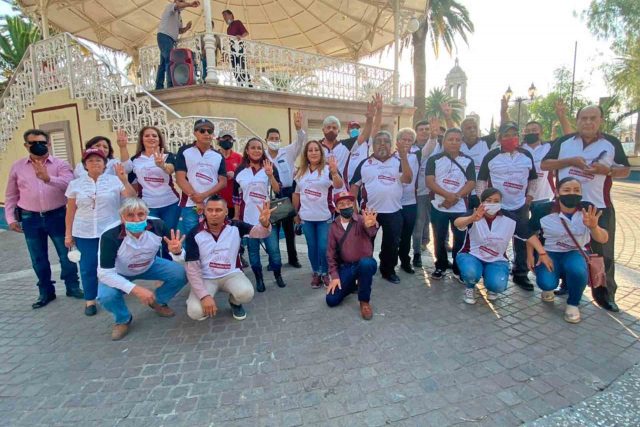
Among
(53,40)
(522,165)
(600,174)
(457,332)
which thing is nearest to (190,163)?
(457,332)

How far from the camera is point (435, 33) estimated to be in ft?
61.1

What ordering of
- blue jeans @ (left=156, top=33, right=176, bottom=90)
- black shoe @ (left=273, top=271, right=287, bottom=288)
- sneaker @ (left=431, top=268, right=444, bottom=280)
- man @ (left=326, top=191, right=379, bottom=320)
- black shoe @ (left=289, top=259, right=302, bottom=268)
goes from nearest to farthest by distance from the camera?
man @ (left=326, top=191, right=379, bottom=320) < black shoe @ (left=273, top=271, right=287, bottom=288) < sneaker @ (left=431, top=268, right=444, bottom=280) < black shoe @ (left=289, top=259, right=302, bottom=268) < blue jeans @ (left=156, top=33, right=176, bottom=90)

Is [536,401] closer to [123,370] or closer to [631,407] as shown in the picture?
[631,407]

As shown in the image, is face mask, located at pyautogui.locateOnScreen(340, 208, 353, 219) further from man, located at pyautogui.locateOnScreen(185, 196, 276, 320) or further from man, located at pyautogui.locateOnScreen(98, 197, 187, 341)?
man, located at pyautogui.locateOnScreen(98, 197, 187, 341)

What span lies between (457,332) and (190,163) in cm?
354

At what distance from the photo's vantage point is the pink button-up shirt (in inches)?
157

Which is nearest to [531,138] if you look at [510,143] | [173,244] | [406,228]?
[510,143]

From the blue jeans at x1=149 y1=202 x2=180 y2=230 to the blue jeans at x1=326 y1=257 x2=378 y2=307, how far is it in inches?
87.7

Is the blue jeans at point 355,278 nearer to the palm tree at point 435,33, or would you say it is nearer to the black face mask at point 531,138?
the black face mask at point 531,138

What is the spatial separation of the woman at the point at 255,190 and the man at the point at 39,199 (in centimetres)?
210

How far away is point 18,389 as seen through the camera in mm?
2744

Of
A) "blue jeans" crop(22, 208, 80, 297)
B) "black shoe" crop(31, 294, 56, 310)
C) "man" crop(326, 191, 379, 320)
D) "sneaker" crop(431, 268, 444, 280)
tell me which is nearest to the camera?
"man" crop(326, 191, 379, 320)

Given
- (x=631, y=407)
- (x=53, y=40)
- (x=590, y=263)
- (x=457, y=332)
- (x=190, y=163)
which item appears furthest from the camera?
(x=53, y=40)

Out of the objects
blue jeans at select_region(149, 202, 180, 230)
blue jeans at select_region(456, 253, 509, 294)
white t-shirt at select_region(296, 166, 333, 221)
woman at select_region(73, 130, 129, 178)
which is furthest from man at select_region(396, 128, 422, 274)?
woman at select_region(73, 130, 129, 178)
